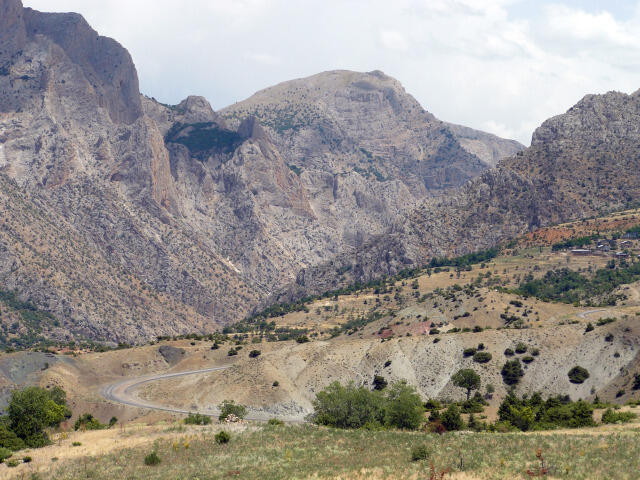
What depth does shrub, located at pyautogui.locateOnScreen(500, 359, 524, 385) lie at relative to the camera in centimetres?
10275

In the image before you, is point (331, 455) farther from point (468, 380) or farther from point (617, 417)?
point (468, 380)

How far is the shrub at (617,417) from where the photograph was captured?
64.1 metres

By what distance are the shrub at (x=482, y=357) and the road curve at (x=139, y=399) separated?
2885 centimetres

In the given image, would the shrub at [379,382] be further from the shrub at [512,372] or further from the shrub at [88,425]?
the shrub at [88,425]

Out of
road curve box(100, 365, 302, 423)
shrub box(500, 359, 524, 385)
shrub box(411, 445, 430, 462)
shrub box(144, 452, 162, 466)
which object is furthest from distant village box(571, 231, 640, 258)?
shrub box(144, 452, 162, 466)

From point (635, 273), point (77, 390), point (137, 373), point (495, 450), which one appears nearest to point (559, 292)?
point (635, 273)

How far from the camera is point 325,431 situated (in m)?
64.5

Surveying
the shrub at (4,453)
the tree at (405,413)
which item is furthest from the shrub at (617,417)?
the shrub at (4,453)

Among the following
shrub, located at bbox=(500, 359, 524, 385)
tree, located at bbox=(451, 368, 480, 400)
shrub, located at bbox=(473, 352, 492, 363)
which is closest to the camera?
tree, located at bbox=(451, 368, 480, 400)

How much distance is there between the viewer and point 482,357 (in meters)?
107

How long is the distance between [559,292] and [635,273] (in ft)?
60.0

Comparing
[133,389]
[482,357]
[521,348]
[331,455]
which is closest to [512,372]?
[482,357]

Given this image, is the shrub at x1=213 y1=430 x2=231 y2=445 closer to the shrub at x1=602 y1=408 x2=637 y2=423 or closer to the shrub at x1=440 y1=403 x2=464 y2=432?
the shrub at x1=440 y1=403 x2=464 y2=432

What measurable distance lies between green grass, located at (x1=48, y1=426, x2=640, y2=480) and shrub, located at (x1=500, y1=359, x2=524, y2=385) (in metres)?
44.8
